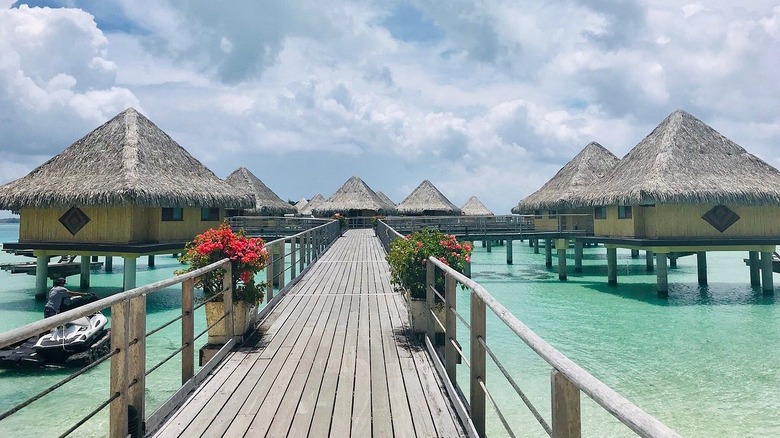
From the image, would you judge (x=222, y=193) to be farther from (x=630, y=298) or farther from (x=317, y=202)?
(x=317, y=202)

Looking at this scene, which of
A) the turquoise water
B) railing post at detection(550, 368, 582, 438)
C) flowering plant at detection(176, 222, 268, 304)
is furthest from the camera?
the turquoise water

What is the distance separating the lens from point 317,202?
59.2 m

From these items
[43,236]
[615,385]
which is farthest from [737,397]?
[43,236]

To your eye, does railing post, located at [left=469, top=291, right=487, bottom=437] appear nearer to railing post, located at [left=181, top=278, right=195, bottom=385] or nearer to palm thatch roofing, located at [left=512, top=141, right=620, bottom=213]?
railing post, located at [left=181, top=278, right=195, bottom=385]

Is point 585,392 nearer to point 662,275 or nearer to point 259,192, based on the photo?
point 662,275

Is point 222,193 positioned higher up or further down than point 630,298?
higher up

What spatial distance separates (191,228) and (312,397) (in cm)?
1727

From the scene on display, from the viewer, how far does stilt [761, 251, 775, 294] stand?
19.8 meters

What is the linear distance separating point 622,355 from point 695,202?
412 inches

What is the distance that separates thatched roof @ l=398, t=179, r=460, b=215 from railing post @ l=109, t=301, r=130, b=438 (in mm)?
43651

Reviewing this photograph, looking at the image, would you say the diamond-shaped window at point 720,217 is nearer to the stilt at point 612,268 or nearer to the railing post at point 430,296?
the stilt at point 612,268

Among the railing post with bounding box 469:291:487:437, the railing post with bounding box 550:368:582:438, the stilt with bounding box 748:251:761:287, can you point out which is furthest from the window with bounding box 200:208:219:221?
the stilt with bounding box 748:251:761:287

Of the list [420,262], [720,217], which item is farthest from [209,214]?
[720,217]

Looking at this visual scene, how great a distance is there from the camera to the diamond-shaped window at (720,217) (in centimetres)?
1952
